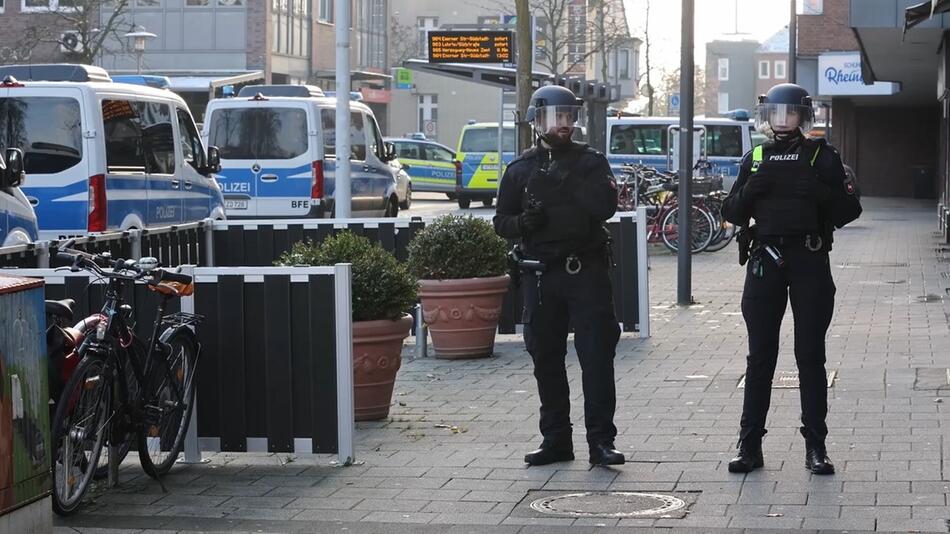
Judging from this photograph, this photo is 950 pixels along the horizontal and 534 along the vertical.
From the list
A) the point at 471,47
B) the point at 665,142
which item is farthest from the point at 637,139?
the point at 471,47

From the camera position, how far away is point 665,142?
3244 centimetres

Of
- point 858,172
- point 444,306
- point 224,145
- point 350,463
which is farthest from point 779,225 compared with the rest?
point 858,172

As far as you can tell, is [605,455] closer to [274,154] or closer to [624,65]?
[274,154]

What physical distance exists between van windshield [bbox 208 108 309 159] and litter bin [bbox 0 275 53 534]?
1603 centimetres

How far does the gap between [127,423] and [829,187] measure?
3.27 m

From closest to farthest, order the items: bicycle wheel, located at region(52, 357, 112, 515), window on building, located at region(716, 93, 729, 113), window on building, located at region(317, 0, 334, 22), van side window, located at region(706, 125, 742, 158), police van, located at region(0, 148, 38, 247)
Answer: bicycle wheel, located at region(52, 357, 112, 515) < police van, located at region(0, 148, 38, 247) < van side window, located at region(706, 125, 742, 158) < window on building, located at region(317, 0, 334, 22) < window on building, located at region(716, 93, 729, 113)

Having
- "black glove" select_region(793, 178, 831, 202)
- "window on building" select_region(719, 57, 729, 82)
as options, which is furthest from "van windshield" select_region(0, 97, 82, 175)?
"window on building" select_region(719, 57, 729, 82)

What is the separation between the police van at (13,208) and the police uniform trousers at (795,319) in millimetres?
6431

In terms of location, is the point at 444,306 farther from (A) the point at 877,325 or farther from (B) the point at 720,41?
(B) the point at 720,41

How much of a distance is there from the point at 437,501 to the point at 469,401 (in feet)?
9.24

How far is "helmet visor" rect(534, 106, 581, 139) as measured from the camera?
734 cm

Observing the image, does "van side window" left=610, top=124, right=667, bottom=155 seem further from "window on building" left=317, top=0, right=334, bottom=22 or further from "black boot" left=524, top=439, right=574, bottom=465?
"window on building" left=317, top=0, right=334, bottom=22

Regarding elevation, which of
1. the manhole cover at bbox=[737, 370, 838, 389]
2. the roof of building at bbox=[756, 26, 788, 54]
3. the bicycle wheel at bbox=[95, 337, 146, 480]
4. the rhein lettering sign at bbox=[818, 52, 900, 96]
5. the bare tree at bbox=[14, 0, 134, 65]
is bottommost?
the manhole cover at bbox=[737, 370, 838, 389]

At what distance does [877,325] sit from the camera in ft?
42.6
